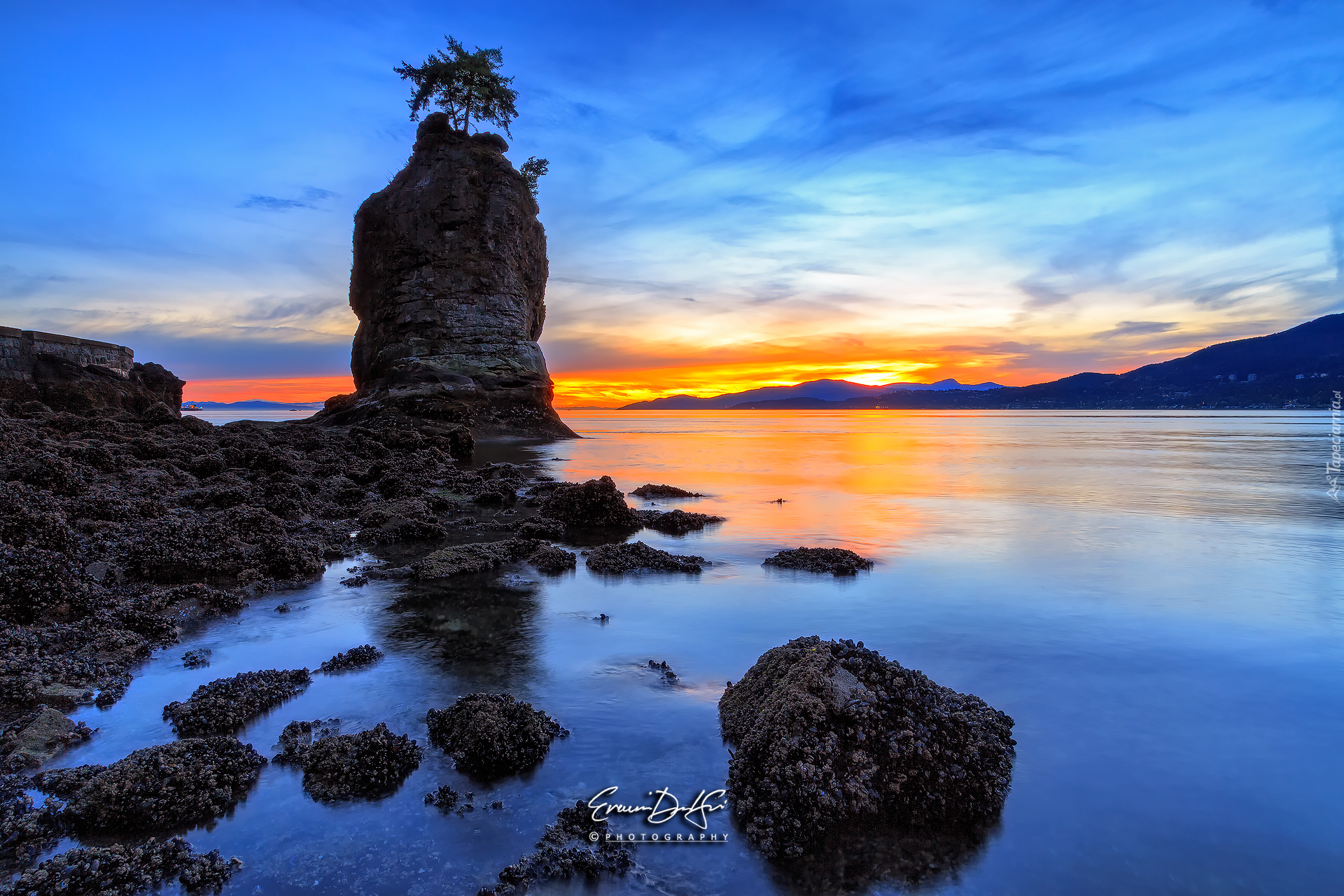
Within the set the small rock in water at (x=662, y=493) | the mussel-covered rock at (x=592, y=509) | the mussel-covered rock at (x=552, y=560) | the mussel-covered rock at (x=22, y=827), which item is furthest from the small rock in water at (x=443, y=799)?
the small rock in water at (x=662, y=493)

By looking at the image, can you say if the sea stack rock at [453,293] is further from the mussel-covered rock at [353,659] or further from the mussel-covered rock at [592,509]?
the mussel-covered rock at [353,659]

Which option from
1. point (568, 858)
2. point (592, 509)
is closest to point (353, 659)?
point (568, 858)

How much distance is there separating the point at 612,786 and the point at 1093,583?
684 cm

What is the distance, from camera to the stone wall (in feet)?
59.0

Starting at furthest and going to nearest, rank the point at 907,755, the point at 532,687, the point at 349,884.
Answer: the point at 532,687, the point at 907,755, the point at 349,884

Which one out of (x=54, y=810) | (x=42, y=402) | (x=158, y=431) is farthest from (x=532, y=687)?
(x=42, y=402)

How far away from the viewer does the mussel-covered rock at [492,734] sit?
10.8 feet

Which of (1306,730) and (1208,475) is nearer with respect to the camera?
(1306,730)

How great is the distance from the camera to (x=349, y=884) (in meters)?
2.50

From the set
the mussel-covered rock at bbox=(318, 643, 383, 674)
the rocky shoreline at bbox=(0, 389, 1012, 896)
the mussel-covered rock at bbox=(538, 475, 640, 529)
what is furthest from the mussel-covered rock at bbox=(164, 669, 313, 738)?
the mussel-covered rock at bbox=(538, 475, 640, 529)

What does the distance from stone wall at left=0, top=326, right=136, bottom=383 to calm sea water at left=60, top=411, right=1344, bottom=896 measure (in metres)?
17.8

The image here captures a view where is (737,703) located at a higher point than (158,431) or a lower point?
lower

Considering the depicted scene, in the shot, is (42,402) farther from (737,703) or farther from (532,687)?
(737,703)

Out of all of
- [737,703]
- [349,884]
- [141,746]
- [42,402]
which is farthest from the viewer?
[42,402]
